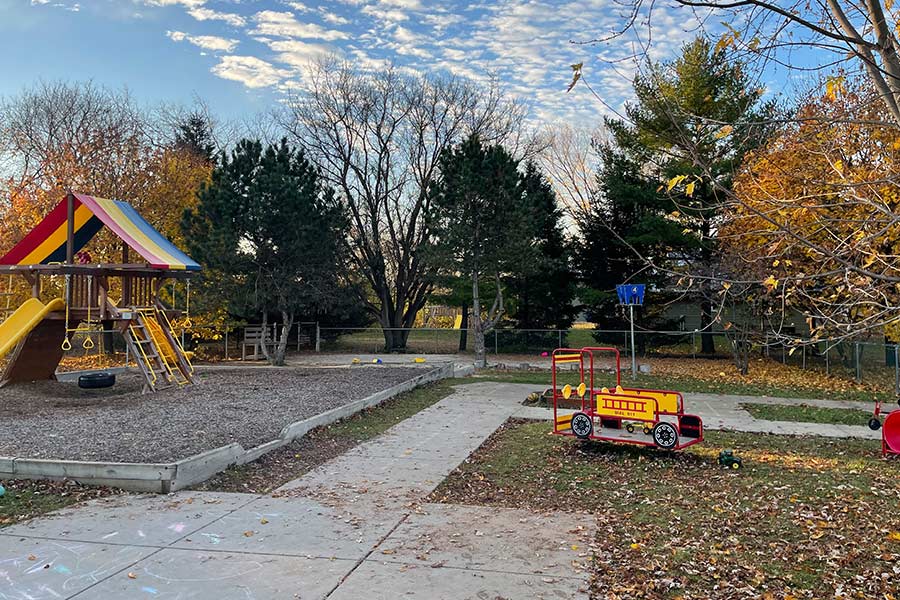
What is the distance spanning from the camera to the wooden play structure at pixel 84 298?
12773mm

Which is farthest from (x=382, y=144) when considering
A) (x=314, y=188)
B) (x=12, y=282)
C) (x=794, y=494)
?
(x=794, y=494)

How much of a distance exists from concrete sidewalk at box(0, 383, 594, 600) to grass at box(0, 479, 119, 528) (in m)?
0.26

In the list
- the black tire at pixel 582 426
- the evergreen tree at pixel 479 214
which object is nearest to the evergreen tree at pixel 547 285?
the evergreen tree at pixel 479 214

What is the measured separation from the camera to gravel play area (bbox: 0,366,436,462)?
7469 mm

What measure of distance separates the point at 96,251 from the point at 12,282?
299cm

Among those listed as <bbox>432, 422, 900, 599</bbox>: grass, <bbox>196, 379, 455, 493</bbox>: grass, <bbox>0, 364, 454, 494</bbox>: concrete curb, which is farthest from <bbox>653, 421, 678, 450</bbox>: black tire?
<bbox>0, 364, 454, 494</bbox>: concrete curb

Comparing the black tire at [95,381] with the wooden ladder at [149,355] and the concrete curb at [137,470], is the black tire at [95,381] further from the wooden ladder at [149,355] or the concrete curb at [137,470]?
the concrete curb at [137,470]

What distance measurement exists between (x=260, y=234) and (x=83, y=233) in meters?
5.06

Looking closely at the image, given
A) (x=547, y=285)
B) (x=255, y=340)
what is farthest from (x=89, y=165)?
(x=547, y=285)

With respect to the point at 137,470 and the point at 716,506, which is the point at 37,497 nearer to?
the point at 137,470

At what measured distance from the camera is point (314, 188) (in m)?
20.5

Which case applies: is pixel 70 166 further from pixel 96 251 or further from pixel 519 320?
pixel 519 320

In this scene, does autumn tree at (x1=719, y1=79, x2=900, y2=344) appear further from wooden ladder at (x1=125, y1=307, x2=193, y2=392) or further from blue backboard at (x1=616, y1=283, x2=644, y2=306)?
wooden ladder at (x1=125, y1=307, x2=193, y2=392)

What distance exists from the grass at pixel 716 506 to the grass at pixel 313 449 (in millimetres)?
1886
